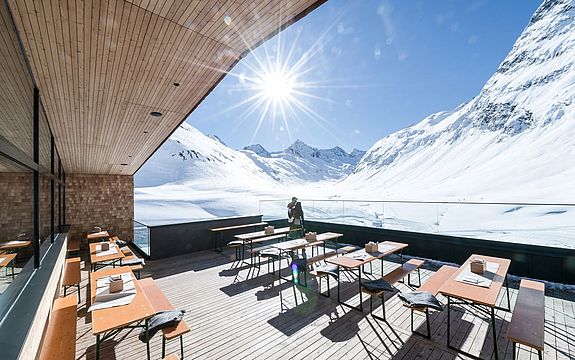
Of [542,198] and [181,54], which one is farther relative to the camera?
[542,198]

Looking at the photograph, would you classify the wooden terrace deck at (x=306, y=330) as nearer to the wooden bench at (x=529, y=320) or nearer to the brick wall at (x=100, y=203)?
the wooden bench at (x=529, y=320)

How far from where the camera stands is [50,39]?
220cm

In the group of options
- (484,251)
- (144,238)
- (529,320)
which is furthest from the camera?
(144,238)

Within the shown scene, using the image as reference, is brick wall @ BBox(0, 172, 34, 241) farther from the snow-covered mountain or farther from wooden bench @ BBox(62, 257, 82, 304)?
the snow-covered mountain

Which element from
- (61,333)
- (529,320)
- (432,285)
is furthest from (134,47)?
(529,320)

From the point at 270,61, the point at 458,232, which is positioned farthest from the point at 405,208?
the point at 270,61

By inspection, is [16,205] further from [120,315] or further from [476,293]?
[476,293]

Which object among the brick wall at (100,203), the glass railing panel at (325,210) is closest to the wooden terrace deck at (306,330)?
the glass railing panel at (325,210)

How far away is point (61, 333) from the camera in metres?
2.70

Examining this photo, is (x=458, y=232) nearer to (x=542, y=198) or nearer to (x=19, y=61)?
(x=19, y=61)

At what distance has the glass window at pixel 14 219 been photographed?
2475 mm

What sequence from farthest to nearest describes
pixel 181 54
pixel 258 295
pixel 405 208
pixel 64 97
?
pixel 405 208
pixel 258 295
pixel 64 97
pixel 181 54

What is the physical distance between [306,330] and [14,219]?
415 cm

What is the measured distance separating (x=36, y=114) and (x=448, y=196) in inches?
3470
